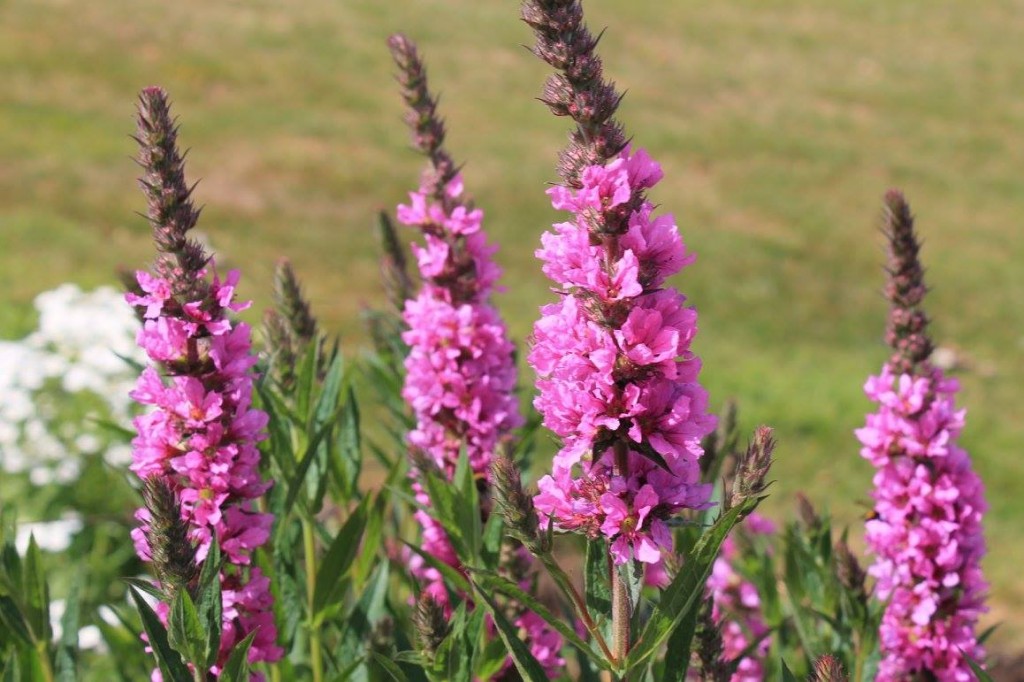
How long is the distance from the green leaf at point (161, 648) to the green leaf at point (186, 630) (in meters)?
0.02

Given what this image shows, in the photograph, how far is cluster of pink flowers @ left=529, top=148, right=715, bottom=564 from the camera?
73.4 inches

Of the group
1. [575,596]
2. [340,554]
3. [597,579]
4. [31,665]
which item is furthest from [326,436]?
[575,596]

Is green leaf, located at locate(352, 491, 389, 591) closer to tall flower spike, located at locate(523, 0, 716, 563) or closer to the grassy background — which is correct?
tall flower spike, located at locate(523, 0, 716, 563)

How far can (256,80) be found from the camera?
20.1m

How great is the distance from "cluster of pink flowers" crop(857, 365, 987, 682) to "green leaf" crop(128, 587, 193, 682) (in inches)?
64.9

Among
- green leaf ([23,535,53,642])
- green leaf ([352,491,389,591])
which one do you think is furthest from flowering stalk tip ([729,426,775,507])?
green leaf ([23,535,53,642])

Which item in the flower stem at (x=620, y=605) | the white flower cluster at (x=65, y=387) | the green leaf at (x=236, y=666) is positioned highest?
the white flower cluster at (x=65, y=387)

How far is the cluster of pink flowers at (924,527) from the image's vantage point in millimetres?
2891

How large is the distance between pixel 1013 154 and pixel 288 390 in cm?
1782

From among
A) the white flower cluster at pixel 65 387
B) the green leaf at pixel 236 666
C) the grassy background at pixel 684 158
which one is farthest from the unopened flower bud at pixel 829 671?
the grassy background at pixel 684 158

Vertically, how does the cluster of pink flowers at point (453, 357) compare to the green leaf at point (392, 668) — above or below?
above

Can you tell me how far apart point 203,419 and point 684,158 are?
16575 millimetres

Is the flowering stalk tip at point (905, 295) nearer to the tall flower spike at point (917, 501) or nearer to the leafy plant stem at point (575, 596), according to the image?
the tall flower spike at point (917, 501)

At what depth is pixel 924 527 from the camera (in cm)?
290
